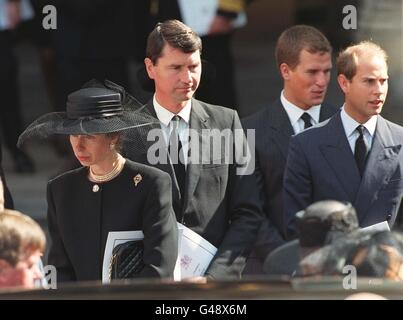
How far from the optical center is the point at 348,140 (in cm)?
457

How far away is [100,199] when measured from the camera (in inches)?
173

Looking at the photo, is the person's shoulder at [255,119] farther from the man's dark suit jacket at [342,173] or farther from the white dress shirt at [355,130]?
the white dress shirt at [355,130]

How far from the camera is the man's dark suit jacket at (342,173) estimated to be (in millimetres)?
4484

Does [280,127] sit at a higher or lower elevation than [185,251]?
higher

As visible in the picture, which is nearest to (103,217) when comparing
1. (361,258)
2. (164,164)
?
(164,164)

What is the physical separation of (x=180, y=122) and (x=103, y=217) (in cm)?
47

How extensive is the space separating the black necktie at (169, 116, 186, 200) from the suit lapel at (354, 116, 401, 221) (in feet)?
2.15

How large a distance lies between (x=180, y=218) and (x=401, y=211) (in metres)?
0.83

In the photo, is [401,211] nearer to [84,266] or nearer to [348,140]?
[348,140]

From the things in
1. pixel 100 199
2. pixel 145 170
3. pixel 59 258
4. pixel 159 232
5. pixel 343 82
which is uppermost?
pixel 343 82

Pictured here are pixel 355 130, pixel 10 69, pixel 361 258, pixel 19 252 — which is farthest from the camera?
pixel 10 69

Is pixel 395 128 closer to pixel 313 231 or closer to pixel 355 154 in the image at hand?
pixel 355 154

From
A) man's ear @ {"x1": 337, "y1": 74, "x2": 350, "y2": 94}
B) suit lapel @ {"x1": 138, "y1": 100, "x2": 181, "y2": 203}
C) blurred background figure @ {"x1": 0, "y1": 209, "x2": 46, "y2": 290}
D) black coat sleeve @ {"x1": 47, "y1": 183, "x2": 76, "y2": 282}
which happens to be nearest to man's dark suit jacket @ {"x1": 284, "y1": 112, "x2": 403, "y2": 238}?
man's ear @ {"x1": 337, "y1": 74, "x2": 350, "y2": 94}

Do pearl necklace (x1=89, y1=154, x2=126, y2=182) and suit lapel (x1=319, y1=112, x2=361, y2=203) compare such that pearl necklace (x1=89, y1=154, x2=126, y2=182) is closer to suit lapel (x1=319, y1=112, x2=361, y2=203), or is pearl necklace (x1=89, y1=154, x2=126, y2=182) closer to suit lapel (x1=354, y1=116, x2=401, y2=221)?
suit lapel (x1=319, y1=112, x2=361, y2=203)
